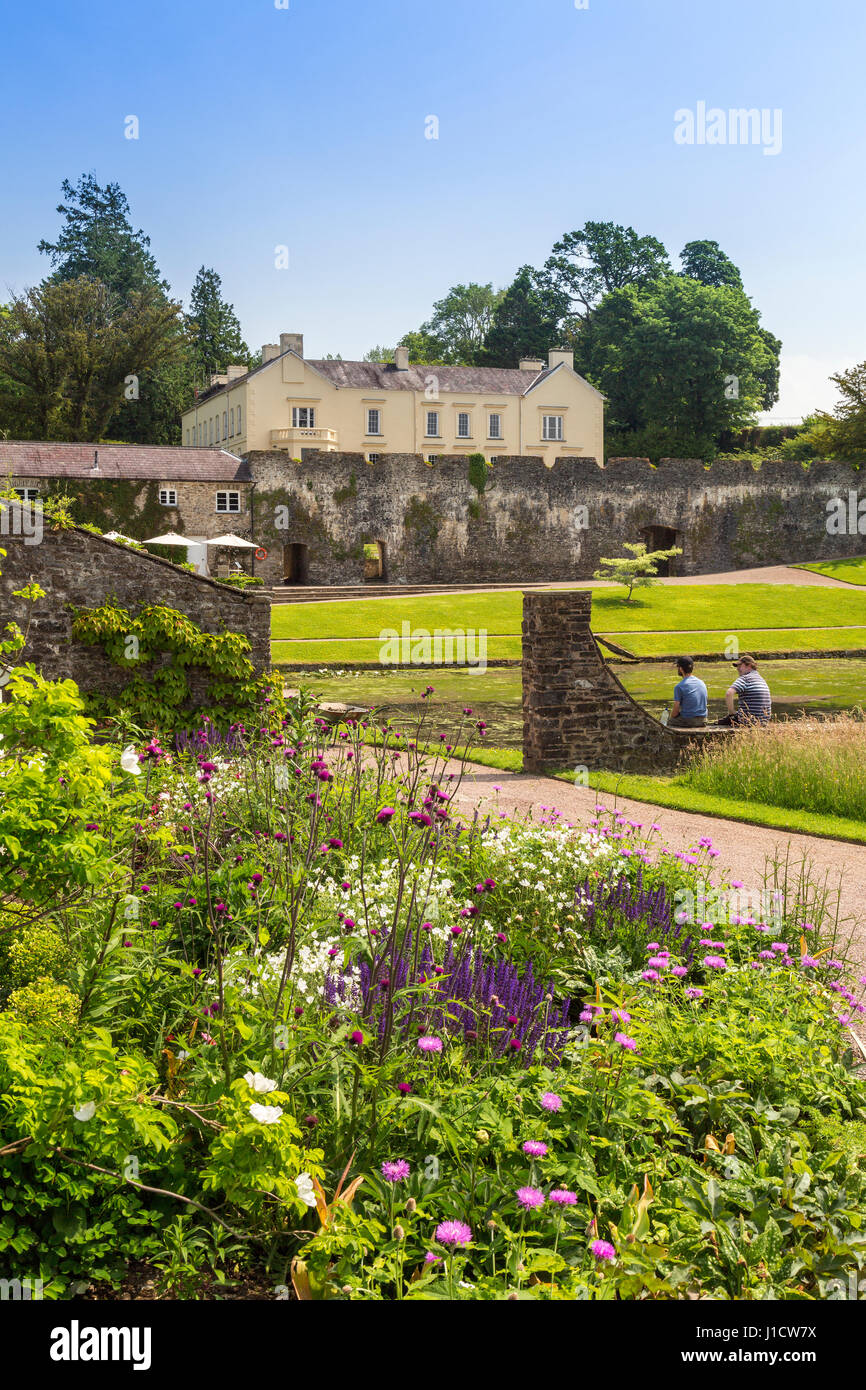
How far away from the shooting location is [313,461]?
42.1m

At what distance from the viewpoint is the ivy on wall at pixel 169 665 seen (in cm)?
1259

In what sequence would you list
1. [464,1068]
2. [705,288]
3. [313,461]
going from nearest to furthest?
[464,1068]
[313,461]
[705,288]

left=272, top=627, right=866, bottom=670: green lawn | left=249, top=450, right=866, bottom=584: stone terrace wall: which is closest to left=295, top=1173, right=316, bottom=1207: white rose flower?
left=272, top=627, right=866, bottom=670: green lawn

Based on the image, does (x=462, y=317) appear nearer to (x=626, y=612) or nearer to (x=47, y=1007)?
(x=626, y=612)

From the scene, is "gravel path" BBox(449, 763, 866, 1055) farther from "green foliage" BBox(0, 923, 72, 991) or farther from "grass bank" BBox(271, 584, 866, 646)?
"grass bank" BBox(271, 584, 866, 646)

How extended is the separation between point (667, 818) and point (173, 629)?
6.09m

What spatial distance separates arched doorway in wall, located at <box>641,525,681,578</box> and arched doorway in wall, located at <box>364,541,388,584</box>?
11.6 meters

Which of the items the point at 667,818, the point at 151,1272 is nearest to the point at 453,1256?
the point at 151,1272

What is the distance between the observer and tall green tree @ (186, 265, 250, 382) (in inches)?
2847

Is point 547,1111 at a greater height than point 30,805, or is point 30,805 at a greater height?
point 30,805

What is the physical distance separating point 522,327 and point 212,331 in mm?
20517

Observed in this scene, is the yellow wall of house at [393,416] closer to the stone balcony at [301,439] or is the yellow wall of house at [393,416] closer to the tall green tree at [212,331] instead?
the stone balcony at [301,439]

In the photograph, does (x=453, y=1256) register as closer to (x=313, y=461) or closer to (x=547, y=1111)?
(x=547, y=1111)

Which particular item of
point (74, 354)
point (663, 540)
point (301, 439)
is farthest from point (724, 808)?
point (74, 354)
